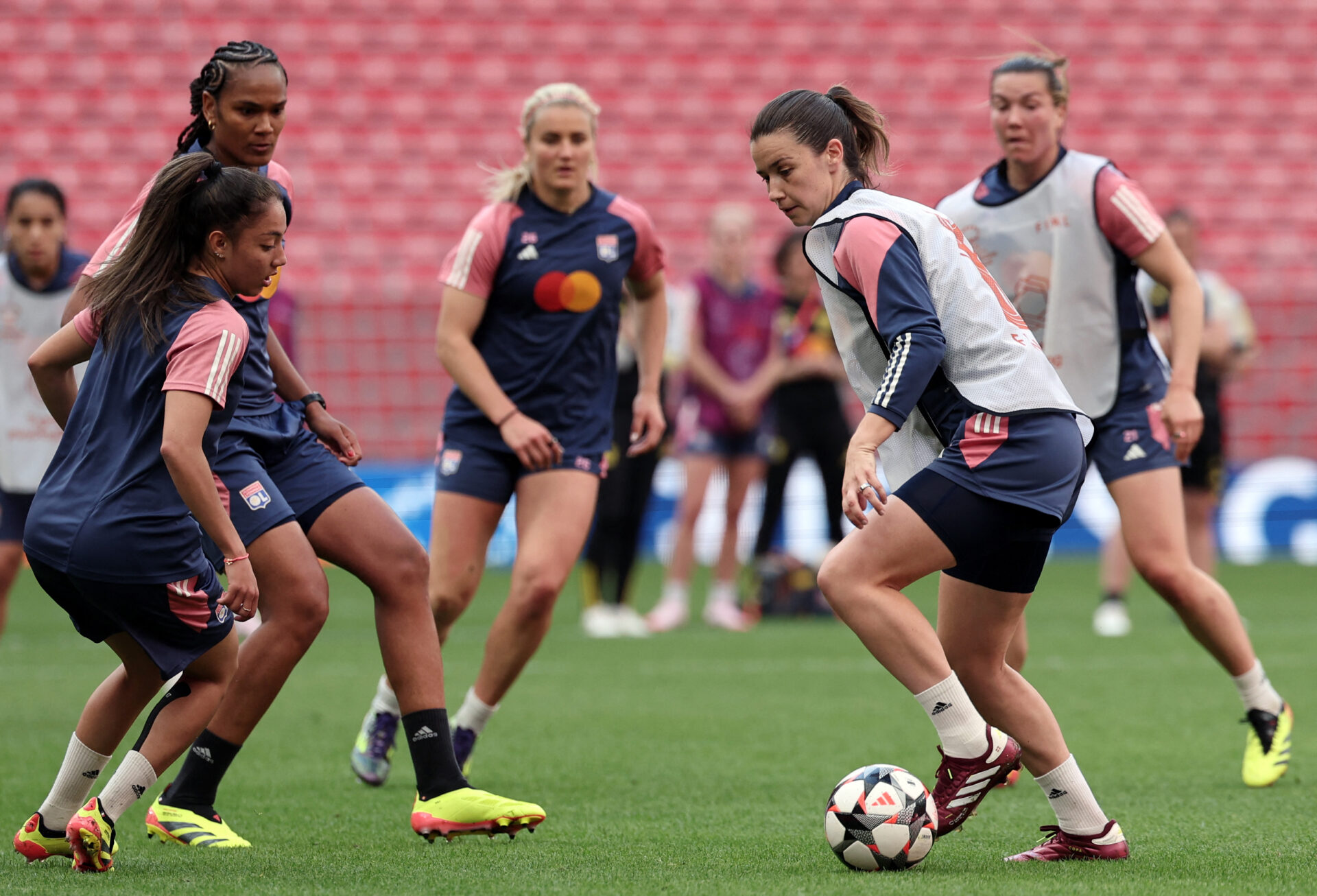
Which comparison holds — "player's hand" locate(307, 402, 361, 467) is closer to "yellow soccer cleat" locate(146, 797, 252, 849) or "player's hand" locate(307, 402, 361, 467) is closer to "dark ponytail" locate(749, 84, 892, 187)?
"yellow soccer cleat" locate(146, 797, 252, 849)

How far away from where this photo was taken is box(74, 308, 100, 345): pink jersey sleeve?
12.6ft

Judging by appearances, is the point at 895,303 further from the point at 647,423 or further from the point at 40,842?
the point at 40,842

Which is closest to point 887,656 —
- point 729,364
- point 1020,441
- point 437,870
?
point 1020,441

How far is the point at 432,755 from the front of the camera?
431 cm

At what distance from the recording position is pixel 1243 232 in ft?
56.1

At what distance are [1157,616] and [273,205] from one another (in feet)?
27.0

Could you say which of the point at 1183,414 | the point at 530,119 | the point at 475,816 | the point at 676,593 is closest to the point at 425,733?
the point at 475,816

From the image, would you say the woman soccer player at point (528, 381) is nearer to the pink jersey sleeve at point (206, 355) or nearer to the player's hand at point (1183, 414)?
the pink jersey sleeve at point (206, 355)

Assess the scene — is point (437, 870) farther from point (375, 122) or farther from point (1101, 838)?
point (375, 122)

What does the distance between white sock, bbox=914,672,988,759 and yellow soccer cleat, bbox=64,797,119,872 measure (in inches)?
76.0

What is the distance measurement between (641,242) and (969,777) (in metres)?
2.44

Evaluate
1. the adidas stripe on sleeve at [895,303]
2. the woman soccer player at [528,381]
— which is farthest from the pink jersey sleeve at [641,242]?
the adidas stripe on sleeve at [895,303]

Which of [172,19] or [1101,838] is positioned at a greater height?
[172,19]

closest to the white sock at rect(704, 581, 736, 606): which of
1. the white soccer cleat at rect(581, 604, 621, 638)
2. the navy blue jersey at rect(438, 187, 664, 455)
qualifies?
the white soccer cleat at rect(581, 604, 621, 638)
